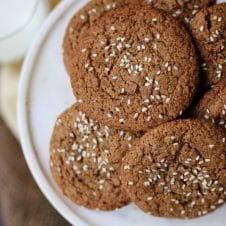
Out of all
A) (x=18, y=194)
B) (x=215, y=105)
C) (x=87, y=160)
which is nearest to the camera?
(x=215, y=105)

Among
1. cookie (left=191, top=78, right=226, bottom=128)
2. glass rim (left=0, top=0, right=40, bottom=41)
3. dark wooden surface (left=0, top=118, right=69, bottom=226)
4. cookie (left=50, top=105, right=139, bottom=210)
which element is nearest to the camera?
cookie (left=191, top=78, right=226, bottom=128)

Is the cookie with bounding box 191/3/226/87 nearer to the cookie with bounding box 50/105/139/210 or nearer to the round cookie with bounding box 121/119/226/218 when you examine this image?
the round cookie with bounding box 121/119/226/218

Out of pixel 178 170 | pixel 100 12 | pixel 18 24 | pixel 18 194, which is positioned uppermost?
pixel 100 12

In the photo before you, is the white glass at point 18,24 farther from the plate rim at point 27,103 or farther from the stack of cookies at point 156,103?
the stack of cookies at point 156,103

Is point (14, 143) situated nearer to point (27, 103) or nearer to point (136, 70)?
point (27, 103)

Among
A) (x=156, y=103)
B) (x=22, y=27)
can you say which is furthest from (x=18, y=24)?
(x=156, y=103)

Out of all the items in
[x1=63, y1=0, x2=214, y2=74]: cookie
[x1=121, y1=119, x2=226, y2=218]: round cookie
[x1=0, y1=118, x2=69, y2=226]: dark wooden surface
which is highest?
[x1=63, y1=0, x2=214, y2=74]: cookie

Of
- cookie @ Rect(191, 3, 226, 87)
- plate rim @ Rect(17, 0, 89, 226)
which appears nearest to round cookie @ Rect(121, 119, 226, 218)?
cookie @ Rect(191, 3, 226, 87)
